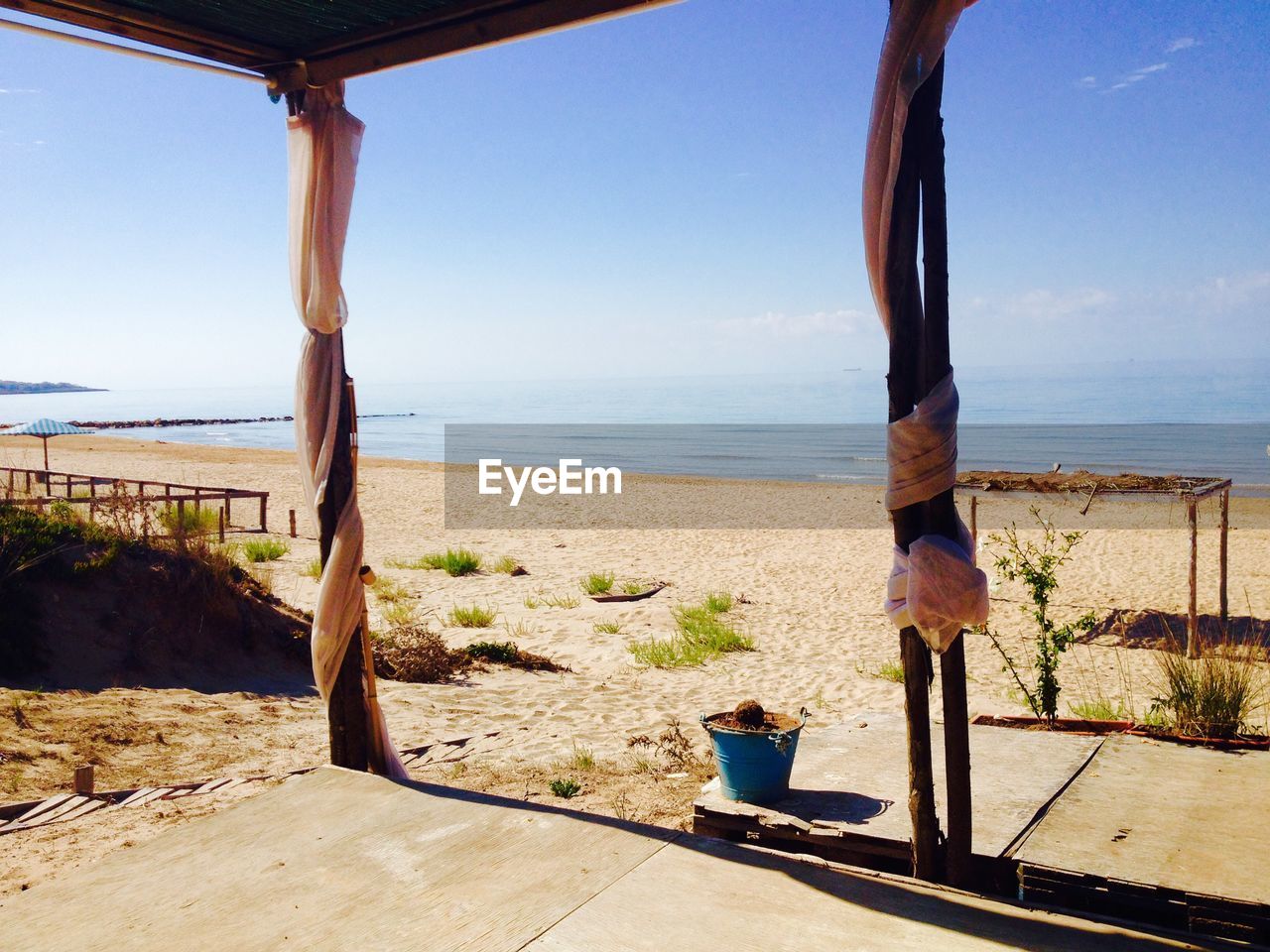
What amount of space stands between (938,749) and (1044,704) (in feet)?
3.70

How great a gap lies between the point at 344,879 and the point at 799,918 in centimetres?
138

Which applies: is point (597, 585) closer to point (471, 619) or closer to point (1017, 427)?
point (471, 619)

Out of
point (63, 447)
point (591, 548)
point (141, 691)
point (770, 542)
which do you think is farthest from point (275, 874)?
point (63, 447)

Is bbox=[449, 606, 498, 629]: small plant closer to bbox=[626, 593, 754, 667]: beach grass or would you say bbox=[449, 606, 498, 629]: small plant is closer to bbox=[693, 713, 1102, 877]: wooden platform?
bbox=[626, 593, 754, 667]: beach grass

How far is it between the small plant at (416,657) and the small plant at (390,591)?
→ 2.00m

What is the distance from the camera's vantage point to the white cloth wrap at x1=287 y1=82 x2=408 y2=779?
401 cm

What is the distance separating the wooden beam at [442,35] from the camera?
3.56m

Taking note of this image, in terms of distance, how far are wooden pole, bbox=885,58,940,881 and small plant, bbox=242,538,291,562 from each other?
391 inches

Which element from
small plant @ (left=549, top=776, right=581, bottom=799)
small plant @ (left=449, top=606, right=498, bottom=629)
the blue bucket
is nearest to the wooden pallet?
small plant @ (left=549, top=776, right=581, bottom=799)

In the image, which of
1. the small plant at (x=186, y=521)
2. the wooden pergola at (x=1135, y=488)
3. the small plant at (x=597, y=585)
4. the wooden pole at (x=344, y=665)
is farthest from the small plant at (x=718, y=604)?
the wooden pole at (x=344, y=665)

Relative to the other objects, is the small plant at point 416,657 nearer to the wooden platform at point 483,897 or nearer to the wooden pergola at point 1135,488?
the wooden platform at point 483,897

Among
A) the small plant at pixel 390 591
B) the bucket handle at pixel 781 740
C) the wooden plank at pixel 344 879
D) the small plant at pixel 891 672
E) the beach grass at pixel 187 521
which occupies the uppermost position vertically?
the beach grass at pixel 187 521

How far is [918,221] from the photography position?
2920 millimetres

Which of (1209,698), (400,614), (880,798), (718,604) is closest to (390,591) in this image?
(400,614)
